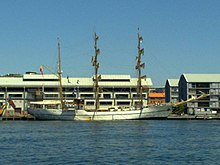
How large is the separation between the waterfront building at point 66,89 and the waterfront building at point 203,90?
51.4 feet

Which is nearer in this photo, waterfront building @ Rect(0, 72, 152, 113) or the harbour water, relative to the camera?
the harbour water

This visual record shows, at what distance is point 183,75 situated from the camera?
604ft

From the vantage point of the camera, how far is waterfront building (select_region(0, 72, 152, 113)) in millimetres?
165875

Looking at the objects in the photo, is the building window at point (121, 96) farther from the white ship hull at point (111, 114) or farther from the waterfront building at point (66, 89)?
the white ship hull at point (111, 114)

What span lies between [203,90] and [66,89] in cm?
4757

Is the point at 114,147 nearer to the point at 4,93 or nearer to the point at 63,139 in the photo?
the point at 63,139

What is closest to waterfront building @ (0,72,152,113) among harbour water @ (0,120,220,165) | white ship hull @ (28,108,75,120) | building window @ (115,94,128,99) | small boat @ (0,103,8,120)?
building window @ (115,94,128,99)

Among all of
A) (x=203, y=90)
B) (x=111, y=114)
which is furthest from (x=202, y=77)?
(x=111, y=114)

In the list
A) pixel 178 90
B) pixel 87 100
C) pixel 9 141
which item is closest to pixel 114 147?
pixel 9 141

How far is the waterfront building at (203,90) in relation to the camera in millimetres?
176000

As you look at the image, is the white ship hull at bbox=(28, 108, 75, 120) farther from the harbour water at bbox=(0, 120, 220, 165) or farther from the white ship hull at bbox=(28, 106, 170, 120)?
the harbour water at bbox=(0, 120, 220, 165)

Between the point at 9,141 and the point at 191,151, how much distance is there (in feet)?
82.5

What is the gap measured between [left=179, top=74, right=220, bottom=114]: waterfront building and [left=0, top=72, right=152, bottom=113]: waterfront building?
15.7 m

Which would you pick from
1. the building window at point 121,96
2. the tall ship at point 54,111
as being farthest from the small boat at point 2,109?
the building window at point 121,96
